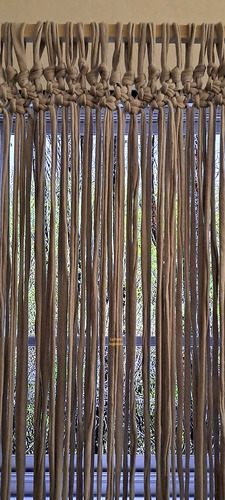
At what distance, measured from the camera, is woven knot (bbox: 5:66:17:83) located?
0.96 metres

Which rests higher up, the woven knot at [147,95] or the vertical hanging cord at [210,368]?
the woven knot at [147,95]

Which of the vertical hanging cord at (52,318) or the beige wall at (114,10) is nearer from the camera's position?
the vertical hanging cord at (52,318)

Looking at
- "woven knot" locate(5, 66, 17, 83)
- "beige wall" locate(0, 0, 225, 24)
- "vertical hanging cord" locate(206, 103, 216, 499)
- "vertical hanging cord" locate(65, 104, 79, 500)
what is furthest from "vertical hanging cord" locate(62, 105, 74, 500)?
"beige wall" locate(0, 0, 225, 24)

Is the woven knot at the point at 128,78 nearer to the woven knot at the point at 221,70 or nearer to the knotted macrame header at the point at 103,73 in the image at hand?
the knotted macrame header at the point at 103,73

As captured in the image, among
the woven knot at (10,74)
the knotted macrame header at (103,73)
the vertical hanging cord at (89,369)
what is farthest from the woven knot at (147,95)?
the woven knot at (10,74)

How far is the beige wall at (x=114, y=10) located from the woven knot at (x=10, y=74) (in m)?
0.53

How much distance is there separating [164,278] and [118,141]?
0.75ft

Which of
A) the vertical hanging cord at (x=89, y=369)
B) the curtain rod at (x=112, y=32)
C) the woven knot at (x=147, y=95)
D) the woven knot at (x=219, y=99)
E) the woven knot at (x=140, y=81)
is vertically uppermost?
the curtain rod at (x=112, y=32)

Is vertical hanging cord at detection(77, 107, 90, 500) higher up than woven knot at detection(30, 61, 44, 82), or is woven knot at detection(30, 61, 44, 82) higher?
woven knot at detection(30, 61, 44, 82)

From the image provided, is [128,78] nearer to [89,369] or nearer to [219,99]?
[219,99]

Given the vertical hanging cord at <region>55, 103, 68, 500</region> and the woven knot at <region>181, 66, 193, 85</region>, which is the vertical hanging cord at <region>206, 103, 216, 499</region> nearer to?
the woven knot at <region>181, 66, 193, 85</region>

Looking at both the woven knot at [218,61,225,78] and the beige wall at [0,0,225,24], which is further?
the beige wall at [0,0,225,24]

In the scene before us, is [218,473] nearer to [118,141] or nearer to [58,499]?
[58,499]

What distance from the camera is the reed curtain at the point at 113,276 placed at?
0.92 m
